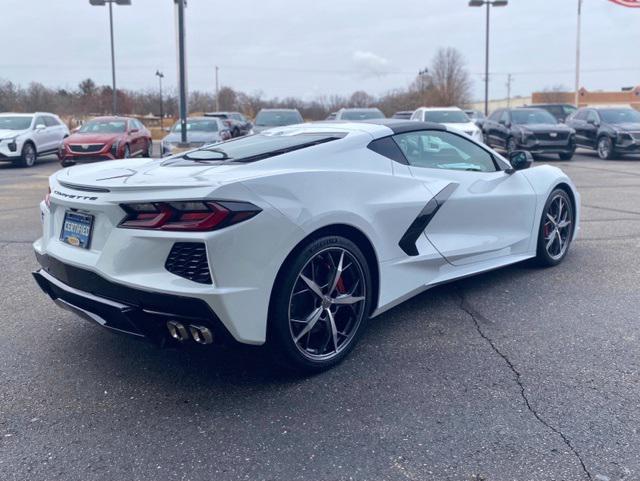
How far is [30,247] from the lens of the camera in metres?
6.99

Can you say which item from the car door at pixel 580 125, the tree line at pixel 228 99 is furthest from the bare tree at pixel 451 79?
the car door at pixel 580 125

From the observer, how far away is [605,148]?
755 inches

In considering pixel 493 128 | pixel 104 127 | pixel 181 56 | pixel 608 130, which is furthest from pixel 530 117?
pixel 104 127

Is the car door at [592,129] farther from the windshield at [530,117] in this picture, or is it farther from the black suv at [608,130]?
the windshield at [530,117]

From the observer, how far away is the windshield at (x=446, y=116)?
1823cm

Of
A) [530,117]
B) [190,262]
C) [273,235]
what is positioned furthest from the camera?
[530,117]

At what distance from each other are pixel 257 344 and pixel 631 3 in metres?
21.8

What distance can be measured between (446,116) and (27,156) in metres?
12.6

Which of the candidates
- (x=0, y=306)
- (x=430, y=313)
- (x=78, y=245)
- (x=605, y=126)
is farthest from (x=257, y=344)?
(x=605, y=126)

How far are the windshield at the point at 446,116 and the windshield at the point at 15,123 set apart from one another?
40.2 ft

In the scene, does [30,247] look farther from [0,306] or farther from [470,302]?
[470,302]

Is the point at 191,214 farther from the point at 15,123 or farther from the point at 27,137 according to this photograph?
the point at 15,123

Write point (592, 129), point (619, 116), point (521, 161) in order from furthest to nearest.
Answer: point (592, 129), point (619, 116), point (521, 161)

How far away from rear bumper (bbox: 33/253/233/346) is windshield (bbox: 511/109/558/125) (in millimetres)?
17323
